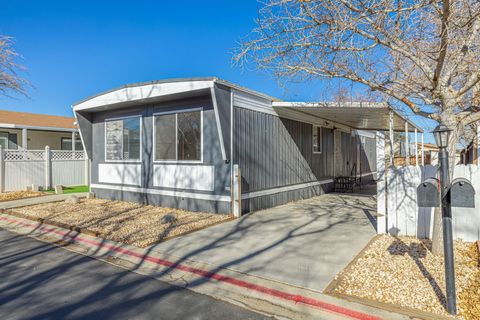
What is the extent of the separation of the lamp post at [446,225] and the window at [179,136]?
6219mm

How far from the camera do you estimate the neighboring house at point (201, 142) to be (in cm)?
829

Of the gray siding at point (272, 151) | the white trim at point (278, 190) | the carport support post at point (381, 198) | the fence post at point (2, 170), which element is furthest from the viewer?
the fence post at point (2, 170)

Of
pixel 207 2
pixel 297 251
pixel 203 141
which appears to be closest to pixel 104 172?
pixel 203 141

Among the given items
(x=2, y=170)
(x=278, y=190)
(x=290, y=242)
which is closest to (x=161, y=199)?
(x=278, y=190)

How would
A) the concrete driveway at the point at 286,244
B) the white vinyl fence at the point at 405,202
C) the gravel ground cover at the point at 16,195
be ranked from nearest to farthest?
the concrete driveway at the point at 286,244 → the white vinyl fence at the point at 405,202 → the gravel ground cover at the point at 16,195

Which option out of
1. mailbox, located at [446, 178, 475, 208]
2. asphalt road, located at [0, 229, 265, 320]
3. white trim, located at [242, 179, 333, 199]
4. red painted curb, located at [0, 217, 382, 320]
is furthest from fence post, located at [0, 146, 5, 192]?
mailbox, located at [446, 178, 475, 208]

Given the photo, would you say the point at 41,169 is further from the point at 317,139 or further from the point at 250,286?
the point at 250,286

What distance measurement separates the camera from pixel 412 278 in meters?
3.92

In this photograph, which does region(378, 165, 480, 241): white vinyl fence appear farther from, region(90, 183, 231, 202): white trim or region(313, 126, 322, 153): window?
region(313, 126, 322, 153): window

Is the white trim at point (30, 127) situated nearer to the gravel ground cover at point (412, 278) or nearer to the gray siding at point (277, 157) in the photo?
the gray siding at point (277, 157)

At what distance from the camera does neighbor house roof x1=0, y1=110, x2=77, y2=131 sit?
674 inches

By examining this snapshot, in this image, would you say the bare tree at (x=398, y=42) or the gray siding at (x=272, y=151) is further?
the gray siding at (x=272, y=151)

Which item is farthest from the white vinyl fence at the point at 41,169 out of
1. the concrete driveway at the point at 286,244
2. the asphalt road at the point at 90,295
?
the concrete driveway at the point at 286,244

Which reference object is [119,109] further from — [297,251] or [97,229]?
[297,251]
